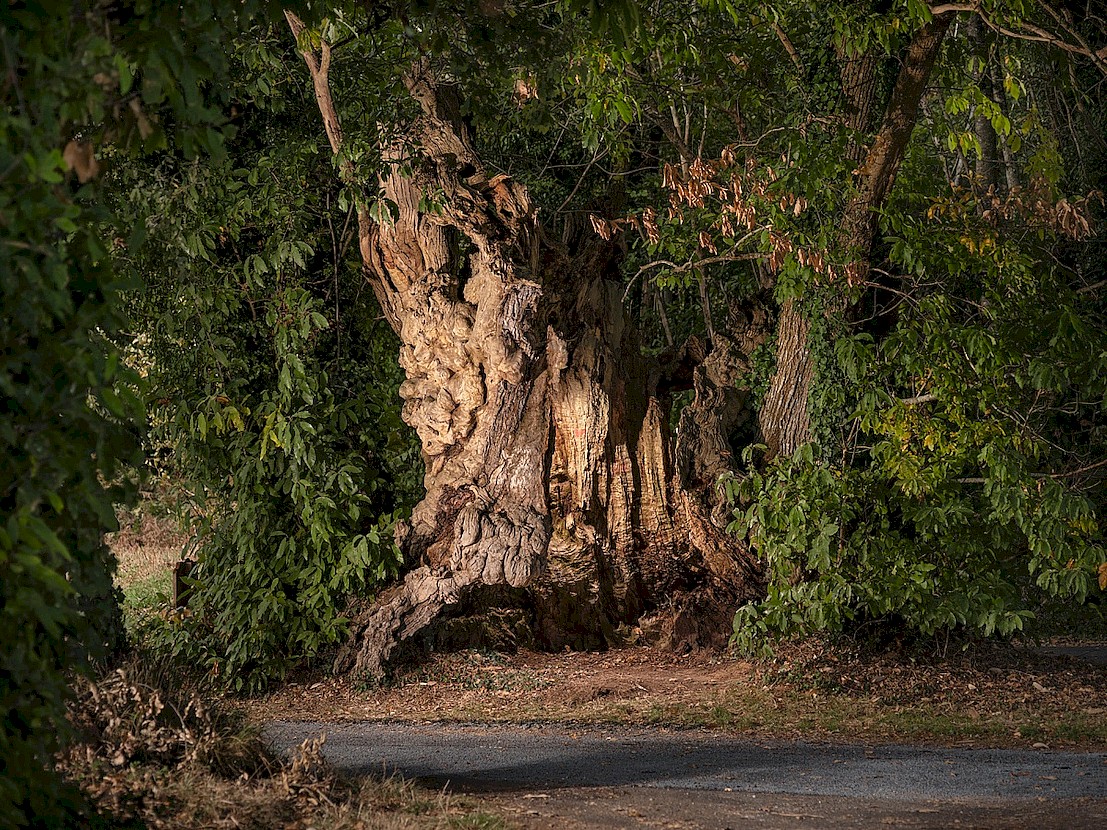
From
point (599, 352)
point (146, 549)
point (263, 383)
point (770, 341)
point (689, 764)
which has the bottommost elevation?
point (146, 549)

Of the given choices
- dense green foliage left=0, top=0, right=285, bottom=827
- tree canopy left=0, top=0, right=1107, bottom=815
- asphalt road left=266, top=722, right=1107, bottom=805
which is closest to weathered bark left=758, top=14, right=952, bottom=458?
tree canopy left=0, top=0, right=1107, bottom=815

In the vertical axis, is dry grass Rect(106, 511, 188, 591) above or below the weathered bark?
below

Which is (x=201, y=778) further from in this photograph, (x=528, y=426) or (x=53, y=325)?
(x=528, y=426)

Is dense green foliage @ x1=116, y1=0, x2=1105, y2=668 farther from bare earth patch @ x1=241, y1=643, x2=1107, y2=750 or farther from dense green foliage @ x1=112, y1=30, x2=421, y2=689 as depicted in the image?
bare earth patch @ x1=241, y1=643, x2=1107, y2=750

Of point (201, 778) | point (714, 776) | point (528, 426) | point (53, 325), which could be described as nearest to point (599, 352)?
point (528, 426)

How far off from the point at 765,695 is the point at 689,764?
272 cm

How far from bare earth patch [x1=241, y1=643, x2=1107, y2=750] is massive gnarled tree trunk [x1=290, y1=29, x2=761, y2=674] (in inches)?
22.0

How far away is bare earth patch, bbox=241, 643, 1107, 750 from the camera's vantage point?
983cm

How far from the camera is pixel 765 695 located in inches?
427

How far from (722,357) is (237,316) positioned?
5.25 m

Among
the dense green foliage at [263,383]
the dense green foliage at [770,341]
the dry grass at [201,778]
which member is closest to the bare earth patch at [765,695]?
the dense green foliage at [770,341]

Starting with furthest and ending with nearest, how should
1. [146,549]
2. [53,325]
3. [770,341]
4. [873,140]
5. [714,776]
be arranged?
[146,549] → [770,341] → [873,140] → [714,776] → [53,325]


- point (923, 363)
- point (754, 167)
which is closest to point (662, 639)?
point (923, 363)

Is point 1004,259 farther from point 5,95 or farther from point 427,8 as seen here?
point 5,95
